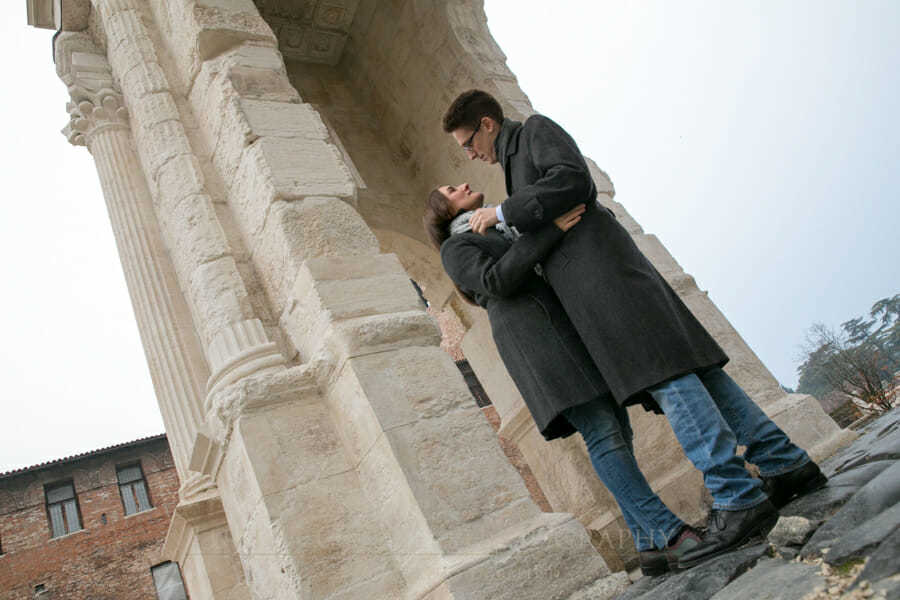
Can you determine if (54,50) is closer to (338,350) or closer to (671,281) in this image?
(338,350)

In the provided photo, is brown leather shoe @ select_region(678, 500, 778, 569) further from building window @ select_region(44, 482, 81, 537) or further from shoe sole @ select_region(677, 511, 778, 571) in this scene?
building window @ select_region(44, 482, 81, 537)

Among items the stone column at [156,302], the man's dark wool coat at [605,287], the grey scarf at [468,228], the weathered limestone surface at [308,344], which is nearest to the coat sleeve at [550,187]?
the man's dark wool coat at [605,287]

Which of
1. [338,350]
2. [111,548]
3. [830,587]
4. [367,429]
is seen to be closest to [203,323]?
[338,350]

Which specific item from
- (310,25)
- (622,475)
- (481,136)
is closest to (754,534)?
(622,475)

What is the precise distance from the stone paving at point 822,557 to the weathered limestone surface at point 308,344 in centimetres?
54

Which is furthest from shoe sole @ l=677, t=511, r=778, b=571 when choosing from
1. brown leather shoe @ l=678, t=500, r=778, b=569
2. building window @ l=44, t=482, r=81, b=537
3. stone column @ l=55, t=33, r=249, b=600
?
building window @ l=44, t=482, r=81, b=537

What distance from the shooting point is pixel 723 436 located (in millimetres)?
1977

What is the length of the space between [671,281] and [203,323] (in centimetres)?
330

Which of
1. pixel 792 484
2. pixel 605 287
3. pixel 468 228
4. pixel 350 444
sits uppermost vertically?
pixel 468 228

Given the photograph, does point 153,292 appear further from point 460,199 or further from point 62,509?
point 62,509

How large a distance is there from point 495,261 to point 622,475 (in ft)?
3.21

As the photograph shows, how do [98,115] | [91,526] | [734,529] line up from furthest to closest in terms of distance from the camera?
[91,526]
[98,115]
[734,529]

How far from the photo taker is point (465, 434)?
264 centimetres

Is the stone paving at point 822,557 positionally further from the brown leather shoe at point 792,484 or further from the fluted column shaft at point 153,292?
the fluted column shaft at point 153,292
